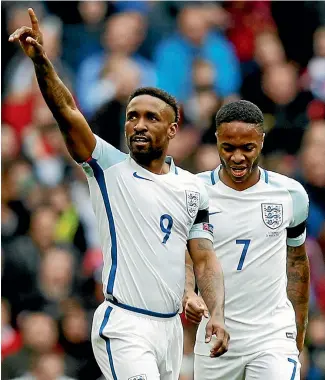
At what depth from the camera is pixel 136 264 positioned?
652 cm

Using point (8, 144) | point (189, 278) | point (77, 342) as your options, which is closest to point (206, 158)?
point (8, 144)

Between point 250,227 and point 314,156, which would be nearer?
point 250,227

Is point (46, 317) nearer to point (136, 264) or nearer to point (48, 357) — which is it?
point (48, 357)

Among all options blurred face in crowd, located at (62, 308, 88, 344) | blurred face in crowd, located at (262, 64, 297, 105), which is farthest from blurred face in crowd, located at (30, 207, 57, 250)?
blurred face in crowd, located at (262, 64, 297, 105)

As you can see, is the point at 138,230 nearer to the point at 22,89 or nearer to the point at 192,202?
the point at 192,202

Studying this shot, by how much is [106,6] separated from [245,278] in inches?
220

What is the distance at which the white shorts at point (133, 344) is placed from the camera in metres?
6.33

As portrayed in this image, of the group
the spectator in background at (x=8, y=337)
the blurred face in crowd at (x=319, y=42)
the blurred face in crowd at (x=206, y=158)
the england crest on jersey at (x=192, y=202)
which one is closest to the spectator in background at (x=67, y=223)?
the spectator in background at (x=8, y=337)

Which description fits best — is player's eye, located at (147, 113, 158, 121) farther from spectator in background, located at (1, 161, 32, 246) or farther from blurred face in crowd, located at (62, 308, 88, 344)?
spectator in background, located at (1, 161, 32, 246)

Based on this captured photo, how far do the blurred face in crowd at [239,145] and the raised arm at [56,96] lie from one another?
1.14 m

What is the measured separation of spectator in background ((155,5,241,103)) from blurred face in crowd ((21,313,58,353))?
9.60ft

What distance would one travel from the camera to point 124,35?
→ 11891 mm

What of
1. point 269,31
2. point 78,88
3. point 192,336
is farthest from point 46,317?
point 269,31

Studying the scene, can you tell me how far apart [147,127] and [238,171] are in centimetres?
97
